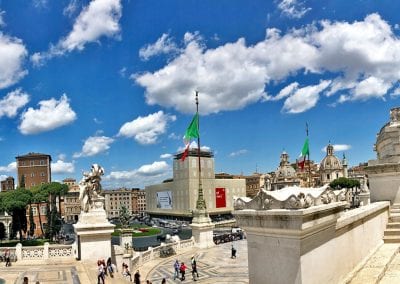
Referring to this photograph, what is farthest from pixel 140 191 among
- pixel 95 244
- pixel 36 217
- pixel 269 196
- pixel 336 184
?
pixel 269 196

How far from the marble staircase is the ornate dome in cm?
12779

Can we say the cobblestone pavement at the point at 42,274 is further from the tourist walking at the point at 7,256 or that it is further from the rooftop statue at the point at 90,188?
the rooftop statue at the point at 90,188

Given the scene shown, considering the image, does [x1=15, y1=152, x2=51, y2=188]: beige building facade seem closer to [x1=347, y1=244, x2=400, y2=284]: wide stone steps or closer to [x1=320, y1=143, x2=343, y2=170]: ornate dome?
[x1=320, y1=143, x2=343, y2=170]: ornate dome

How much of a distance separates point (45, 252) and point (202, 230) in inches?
560

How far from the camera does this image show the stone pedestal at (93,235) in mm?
15109

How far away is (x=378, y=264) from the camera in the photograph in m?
7.31

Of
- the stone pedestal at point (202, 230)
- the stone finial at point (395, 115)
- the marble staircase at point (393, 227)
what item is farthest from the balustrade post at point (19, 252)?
the stone finial at point (395, 115)

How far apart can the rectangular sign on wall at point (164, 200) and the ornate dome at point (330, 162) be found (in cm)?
5604

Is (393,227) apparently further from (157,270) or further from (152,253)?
(152,253)

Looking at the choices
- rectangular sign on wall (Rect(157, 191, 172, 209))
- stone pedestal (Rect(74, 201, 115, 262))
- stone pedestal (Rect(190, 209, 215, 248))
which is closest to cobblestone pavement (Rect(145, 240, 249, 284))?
stone pedestal (Rect(190, 209, 215, 248))

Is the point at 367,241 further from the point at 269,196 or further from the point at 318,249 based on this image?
the point at 269,196

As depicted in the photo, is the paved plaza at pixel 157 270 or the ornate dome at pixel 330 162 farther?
the ornate dome at pixel 330 162

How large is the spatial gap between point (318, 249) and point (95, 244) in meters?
11.7

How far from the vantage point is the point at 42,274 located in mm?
13766
